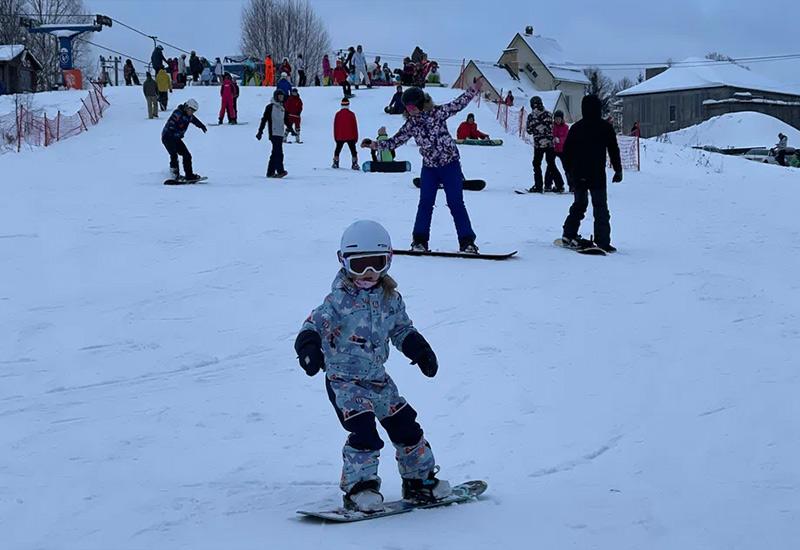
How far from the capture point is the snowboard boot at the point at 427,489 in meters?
3.88

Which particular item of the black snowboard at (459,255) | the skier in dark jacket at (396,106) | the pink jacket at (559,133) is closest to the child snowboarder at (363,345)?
the black snowboard at (459,255)

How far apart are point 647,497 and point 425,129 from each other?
5.87 m

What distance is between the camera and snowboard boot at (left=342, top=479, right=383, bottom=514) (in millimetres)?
3709

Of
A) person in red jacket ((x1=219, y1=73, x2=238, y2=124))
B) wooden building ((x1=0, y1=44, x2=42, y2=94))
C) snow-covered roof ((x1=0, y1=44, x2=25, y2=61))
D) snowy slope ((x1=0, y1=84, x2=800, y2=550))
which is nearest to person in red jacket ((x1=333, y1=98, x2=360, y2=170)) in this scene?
snowy slope ((x1=0, y1=84, x2=800, y2=550))

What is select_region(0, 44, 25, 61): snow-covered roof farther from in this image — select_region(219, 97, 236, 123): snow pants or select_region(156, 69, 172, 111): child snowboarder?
select_region(219, 97, 236, 123): snow pants

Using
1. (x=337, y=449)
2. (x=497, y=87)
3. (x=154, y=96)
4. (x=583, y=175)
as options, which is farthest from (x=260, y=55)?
(x=337, y=449)

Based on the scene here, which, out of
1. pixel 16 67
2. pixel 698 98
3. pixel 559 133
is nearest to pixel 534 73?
pixel 698 98

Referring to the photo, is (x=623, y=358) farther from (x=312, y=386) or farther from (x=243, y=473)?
(x=243, y=473)

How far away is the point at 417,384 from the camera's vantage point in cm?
567

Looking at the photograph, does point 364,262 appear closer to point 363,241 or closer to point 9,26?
point 363,241

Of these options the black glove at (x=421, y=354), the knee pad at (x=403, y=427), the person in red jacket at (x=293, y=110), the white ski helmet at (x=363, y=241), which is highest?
the person in red jacket at (x=293, y=110)

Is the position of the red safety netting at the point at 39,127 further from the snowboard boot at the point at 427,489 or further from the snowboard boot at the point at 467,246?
the snowboard boot at the point at 427,489

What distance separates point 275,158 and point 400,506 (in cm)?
1326

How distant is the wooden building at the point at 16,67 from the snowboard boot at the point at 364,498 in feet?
150
